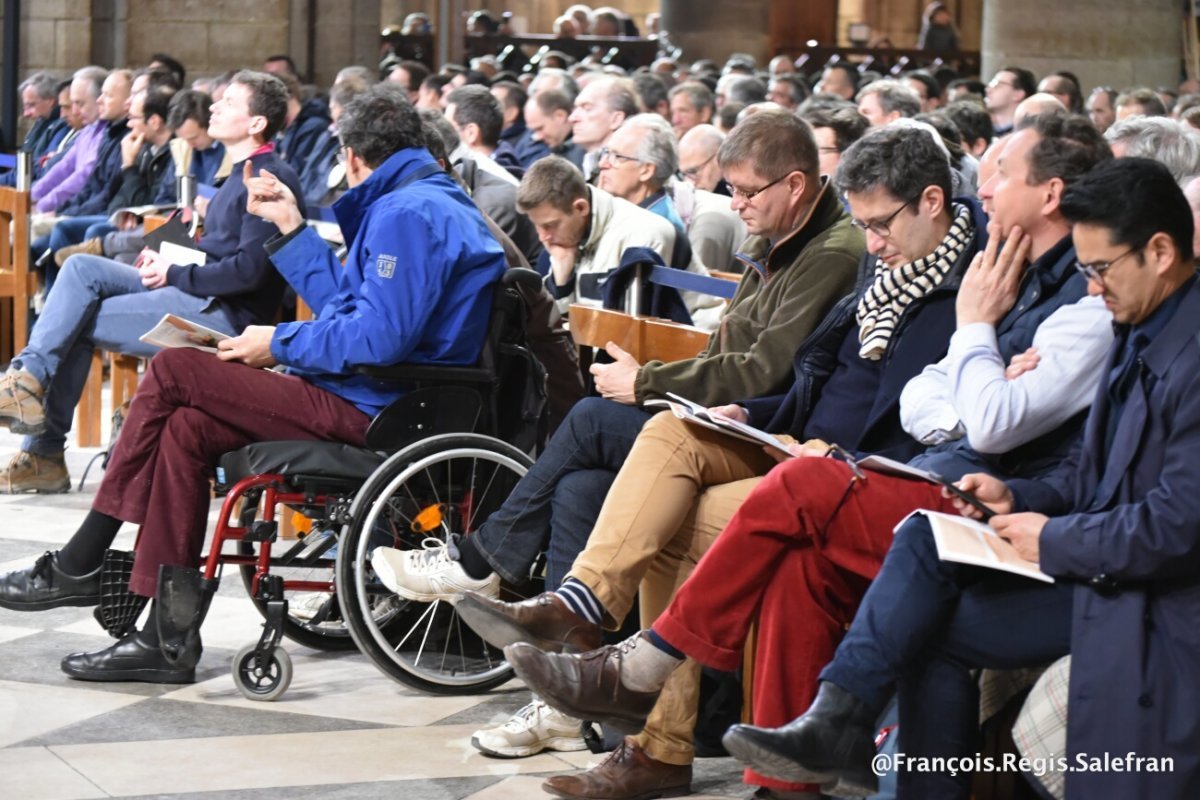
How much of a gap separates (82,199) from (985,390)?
742 centimetres

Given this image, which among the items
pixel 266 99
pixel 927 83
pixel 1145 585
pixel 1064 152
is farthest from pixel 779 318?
pixel 927 83

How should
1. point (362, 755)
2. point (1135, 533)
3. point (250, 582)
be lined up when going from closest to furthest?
point (1135, 533)
point (362, 755)
point (250, 582)

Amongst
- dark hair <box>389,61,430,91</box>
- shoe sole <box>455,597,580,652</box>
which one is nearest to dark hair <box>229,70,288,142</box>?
shoe sole <box>455,597,580,652</box>

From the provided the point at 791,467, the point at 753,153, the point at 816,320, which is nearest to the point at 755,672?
the point at 791,467

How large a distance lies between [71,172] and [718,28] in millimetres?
15457

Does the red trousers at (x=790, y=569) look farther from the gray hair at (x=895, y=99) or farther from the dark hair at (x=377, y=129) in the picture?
the gray hair at (x=895, y=99)

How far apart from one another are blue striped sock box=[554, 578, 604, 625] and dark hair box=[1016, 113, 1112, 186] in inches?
46.2

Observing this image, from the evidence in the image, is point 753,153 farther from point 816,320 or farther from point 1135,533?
point 1135,533

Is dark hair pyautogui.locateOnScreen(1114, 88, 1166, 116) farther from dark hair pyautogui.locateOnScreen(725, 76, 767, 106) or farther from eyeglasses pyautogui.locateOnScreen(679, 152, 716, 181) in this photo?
eyeglasses pyautogui.locateOnScreen(679, 152, 716, 181)

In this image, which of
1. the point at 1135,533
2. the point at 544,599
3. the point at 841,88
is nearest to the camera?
the point at 1135,533

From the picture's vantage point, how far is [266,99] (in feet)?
20.2

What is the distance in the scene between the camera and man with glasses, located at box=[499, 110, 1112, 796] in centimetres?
346

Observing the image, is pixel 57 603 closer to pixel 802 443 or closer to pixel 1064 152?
pixel 802 443

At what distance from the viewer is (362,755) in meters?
4.12
